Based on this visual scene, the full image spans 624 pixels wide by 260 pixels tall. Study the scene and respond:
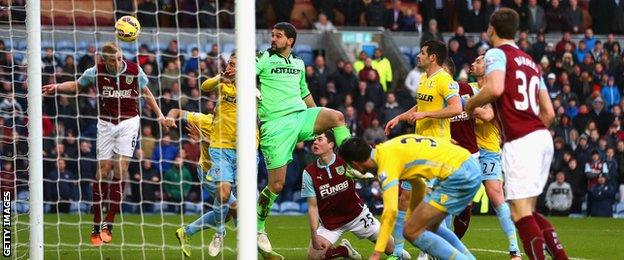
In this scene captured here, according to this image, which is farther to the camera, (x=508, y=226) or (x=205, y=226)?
(x=205, y=226)

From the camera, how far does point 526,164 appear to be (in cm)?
1009

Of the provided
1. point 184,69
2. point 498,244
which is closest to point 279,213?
point 184,69

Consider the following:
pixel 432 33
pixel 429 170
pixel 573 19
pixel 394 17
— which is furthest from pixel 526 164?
pixel 573 19

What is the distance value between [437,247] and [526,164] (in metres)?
1.13

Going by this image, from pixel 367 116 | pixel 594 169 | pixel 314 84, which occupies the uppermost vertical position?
pixel 314 84

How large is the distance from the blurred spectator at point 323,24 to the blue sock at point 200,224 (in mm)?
14398

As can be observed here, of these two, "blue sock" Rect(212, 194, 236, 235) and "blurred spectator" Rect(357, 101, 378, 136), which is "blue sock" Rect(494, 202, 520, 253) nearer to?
"blue sock" Rect(212, 194, 236, 235)

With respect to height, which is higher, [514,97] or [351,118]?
[514,97]

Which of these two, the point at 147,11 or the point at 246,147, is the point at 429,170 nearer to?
the point at 246,147

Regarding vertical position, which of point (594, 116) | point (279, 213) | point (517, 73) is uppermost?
point (517, 73)

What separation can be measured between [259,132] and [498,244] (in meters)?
3.80

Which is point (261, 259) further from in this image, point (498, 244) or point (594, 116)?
point (594, 116)

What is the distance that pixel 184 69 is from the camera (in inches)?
938

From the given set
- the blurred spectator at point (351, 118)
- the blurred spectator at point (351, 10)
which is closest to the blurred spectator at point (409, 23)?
the blurred spectator at point (351, 10)
